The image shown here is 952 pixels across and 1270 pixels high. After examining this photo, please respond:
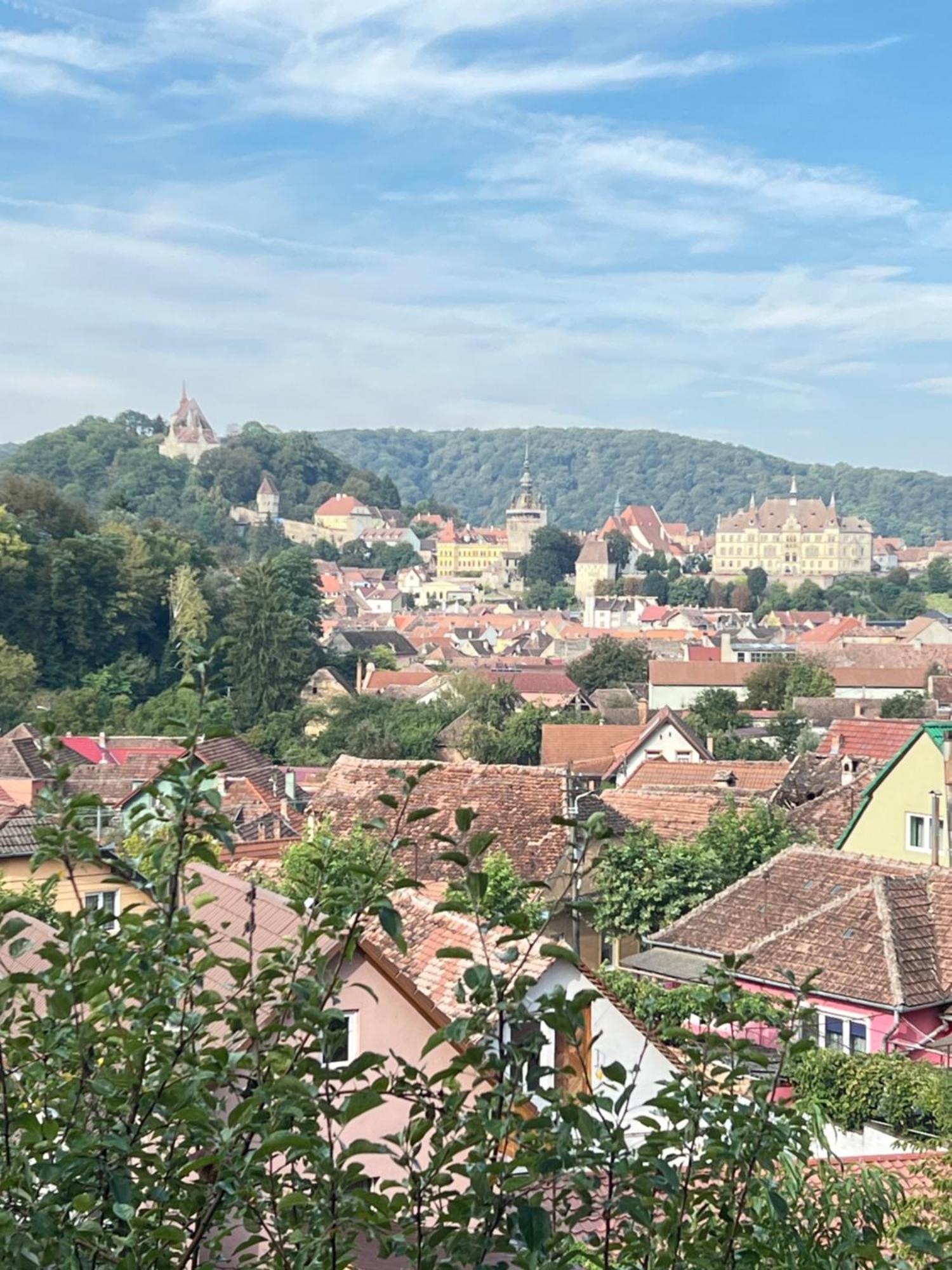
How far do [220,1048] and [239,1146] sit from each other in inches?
8.7

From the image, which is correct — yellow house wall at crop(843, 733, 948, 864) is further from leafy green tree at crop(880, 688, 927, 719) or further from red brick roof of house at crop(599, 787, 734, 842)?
leafy green tree at crop(880, 688, 927, 719)

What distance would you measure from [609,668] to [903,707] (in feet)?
67.5

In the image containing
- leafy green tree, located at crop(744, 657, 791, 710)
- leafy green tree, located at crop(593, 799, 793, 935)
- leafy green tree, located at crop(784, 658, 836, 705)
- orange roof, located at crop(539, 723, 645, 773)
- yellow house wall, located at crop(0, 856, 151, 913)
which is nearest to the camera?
yellow house wall, located at crop(0, 856, 151, 913)

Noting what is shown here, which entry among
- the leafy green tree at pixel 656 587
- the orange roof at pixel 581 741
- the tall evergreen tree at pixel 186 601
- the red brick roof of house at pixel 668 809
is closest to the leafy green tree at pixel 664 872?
the red brick roof of house at pixel 668 809

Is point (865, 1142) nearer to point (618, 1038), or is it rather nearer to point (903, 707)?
point (618, 1038)

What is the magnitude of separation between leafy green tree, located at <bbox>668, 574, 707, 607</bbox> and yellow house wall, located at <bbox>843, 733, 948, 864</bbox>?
120 metres

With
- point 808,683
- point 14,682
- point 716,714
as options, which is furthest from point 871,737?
point 14,682

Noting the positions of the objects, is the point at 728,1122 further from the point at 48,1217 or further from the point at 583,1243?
the point at 48,1217

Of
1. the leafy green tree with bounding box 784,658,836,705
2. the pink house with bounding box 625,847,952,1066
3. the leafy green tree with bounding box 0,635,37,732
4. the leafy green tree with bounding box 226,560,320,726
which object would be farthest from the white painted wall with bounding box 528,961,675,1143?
the leafy green tree with bounding box 784,658,836,705

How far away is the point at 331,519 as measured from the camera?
169125 millimetres

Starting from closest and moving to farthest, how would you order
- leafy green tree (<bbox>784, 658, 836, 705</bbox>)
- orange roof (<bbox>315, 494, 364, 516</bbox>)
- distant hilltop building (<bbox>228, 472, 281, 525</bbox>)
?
leafy green tree (<bbox>784, 658, 836, 705</bbox>), distant hilltop building (<bbox>228, 472, 281, 525</bbox>), orange roof (<bbox>315, 494, 364, 516</bbox>)

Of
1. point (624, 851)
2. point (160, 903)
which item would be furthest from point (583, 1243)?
point (624, 851)

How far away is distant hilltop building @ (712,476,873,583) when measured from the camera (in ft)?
519

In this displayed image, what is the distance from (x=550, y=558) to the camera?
502 feet
